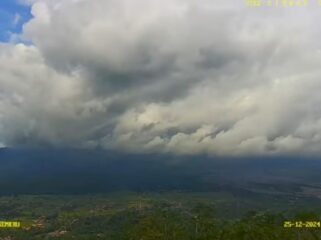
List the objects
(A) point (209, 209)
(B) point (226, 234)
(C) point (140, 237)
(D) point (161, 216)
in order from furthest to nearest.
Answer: (D) point (161, 216) → (A) point (209, 209) → (C) point (140, 237) → (B) point (226, 234)

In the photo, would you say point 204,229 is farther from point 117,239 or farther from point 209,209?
point 117,239

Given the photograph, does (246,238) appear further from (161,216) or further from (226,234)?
(161,216)

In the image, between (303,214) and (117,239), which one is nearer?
(303,214)

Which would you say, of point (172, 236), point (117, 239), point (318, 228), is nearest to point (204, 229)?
point (172, 236)

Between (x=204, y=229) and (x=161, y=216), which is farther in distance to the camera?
(x=161, y=216)

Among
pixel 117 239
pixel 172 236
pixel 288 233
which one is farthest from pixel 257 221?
pixel 117 239

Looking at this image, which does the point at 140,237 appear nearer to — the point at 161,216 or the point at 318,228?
the point at 161,216

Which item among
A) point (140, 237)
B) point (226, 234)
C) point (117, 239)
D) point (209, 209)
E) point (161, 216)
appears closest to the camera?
point (226, 234)

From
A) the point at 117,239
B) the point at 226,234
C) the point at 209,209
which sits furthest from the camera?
the point at 117,239

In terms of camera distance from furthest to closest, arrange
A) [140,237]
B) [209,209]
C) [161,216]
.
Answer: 1. [161,216]
2. [209,209]
3. [140,237]
